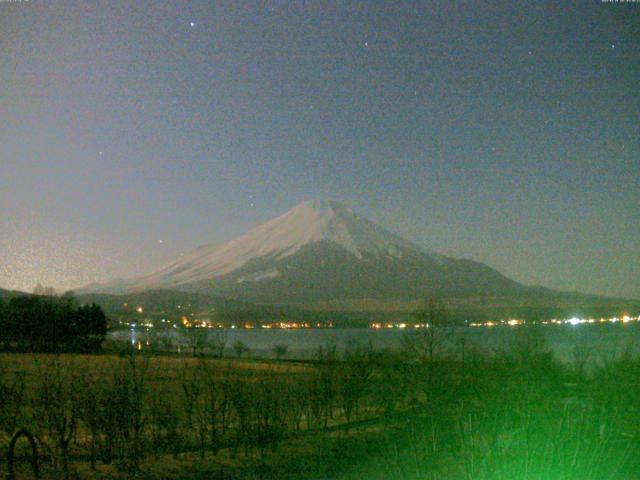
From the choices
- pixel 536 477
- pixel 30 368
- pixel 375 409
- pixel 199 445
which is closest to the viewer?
pixel 536 477

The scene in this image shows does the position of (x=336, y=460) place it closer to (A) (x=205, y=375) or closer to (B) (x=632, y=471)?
(A) (x=205, y=375)

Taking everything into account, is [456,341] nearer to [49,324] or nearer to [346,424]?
[346,424]

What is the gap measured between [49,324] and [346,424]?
1198 inches

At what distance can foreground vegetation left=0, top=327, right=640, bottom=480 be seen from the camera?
674 cm

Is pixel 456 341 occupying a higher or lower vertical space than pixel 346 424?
higher

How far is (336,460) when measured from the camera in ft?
36.8

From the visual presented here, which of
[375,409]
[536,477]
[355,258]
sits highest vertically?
[355,258]

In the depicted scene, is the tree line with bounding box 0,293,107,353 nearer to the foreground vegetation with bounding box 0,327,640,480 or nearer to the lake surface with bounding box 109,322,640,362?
the lake surface with bounding box 109,322,640,362

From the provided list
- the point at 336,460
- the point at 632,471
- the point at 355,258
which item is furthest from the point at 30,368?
the point at 355,258

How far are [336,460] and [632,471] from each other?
4425 millimetres

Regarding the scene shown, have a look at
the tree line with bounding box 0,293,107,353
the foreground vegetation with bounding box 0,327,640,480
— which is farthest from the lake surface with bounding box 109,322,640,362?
the foreground vegetation with bounding box 0,327,640,480

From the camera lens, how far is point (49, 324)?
136 feet

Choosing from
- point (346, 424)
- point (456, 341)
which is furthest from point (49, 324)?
point (346, 424)

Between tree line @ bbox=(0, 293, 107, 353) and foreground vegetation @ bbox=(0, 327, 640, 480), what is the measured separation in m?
23.5
